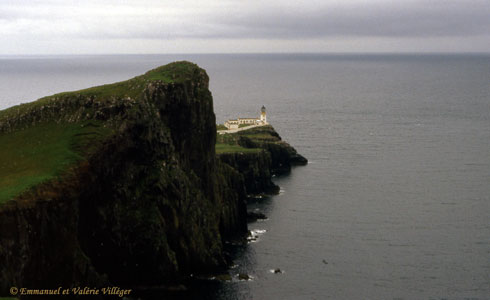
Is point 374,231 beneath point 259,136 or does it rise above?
beneath

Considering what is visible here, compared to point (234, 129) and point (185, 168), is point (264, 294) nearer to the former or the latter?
point (185, 168)

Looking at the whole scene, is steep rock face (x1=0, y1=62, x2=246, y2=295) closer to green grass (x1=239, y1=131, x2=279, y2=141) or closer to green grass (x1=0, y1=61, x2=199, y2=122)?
green grass (x1=0, y1=61, x2=199, y2=122)

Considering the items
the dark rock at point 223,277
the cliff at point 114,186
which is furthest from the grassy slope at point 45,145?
the dark rock at point 223,277

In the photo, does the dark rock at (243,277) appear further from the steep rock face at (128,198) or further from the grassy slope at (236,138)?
the grassy slope at (236,138)

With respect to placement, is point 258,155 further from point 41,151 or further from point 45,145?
point 41,151

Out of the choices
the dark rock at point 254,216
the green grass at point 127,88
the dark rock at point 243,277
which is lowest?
the dark rock at point 243,277

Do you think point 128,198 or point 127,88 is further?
point 127,88

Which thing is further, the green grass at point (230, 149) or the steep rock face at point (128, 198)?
the green grass at point (230, 149)

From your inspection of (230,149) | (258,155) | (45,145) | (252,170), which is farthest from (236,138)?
(45,145)

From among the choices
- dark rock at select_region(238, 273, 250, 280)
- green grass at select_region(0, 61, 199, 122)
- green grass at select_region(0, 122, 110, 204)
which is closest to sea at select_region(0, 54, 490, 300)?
dark rock at select_region(238, 273, 250, 280)
